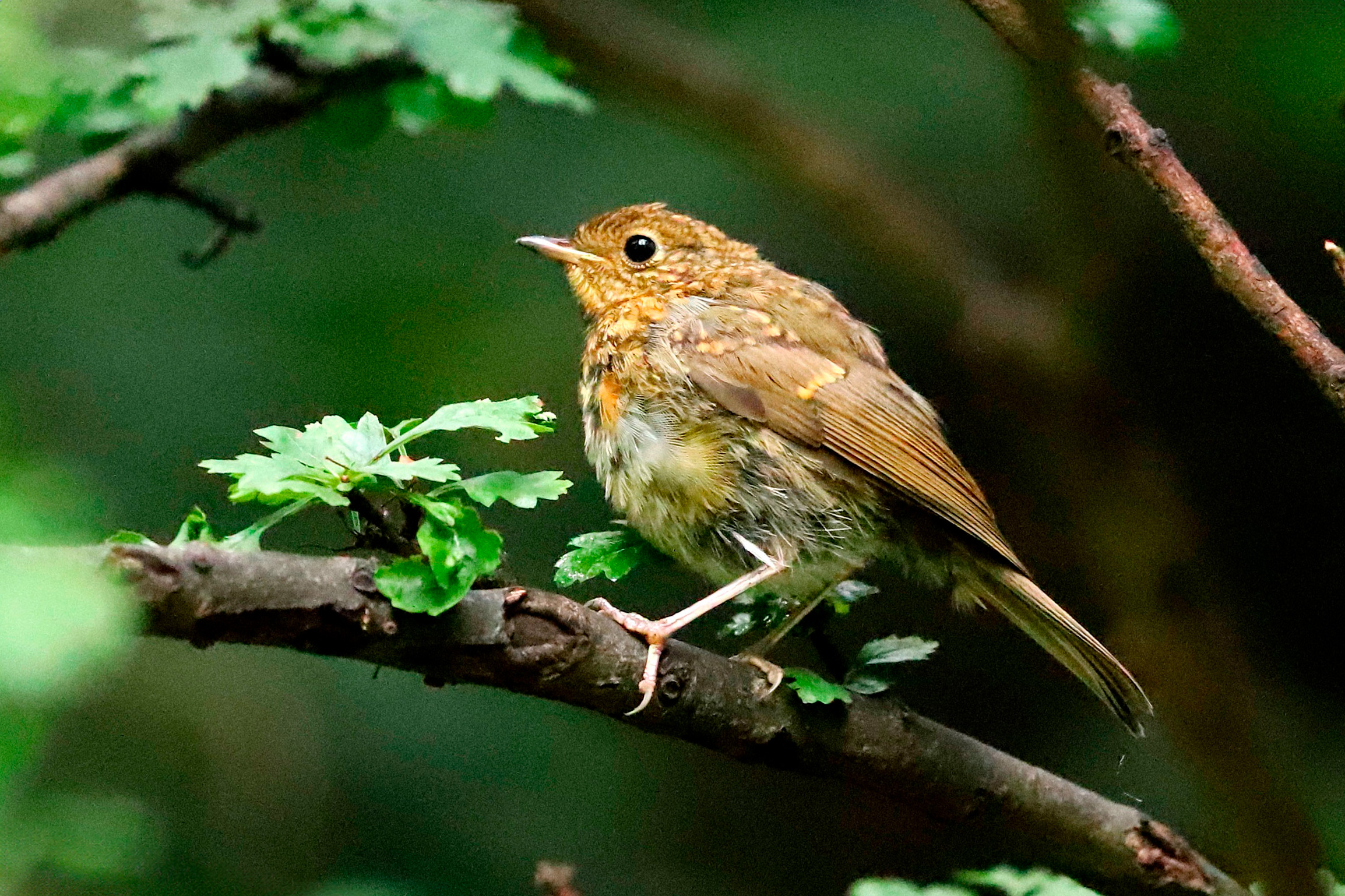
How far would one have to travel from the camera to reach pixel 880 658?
2.75 m

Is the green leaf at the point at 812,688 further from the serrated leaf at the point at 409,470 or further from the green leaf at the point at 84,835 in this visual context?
the green leaf at the point at 84,835

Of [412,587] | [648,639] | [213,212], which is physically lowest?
[213,212]

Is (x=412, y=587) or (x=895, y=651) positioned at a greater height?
(x=412, y=587)

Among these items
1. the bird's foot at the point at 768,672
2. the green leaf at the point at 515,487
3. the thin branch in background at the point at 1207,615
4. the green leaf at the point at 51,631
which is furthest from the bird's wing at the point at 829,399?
the green leaf at the point at 51,631

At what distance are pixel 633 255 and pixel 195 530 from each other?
5.73ft

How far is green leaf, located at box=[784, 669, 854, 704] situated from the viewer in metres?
→ 2.50

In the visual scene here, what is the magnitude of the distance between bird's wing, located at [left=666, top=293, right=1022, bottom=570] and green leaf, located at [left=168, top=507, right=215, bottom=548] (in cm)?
134

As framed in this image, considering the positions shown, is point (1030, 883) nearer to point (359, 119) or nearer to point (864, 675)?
point (864, 675)

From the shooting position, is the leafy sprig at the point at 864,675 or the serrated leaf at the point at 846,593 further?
the serrated leaf at the point at 846,593

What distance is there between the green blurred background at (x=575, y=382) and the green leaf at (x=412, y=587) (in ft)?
8.12

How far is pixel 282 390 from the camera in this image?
451 centimetres

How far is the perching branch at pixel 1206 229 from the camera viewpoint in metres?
2.32

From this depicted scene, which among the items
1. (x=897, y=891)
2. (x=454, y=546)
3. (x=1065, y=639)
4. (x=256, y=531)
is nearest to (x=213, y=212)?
(x=256, y=531)

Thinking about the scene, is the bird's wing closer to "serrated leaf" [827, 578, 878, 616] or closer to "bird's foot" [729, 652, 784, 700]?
"serrated leaf" [827, 578, 878, 616]
